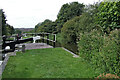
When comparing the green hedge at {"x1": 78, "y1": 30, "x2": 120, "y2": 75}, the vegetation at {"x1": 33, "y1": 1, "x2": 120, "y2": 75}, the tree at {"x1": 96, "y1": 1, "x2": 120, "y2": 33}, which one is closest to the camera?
the green hedge at {"x1": 78, "y1": 30, "x2": 120, "y2": 75}

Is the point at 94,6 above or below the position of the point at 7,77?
above

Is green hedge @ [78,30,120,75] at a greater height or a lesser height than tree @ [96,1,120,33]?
lesser

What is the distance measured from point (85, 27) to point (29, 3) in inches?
245

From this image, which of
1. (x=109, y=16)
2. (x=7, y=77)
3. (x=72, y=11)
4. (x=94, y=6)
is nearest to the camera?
(x=7, y=77)

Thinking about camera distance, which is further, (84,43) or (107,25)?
(107,25)

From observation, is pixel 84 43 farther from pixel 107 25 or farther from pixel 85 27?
pixel 85 27

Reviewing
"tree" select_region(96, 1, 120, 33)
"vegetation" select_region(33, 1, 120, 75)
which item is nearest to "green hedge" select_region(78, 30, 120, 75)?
"vegetation" select_region(33, 1, 120, 75)

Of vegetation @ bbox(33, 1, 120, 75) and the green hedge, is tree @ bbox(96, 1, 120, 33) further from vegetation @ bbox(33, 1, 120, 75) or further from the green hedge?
the green hedge

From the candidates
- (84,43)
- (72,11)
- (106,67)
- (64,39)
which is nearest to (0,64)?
(84,43)

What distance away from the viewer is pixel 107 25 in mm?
8578

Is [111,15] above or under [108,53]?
above

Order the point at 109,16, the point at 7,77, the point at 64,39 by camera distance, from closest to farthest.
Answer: the point at 7,77
the point at 109,16
the point at 64,39

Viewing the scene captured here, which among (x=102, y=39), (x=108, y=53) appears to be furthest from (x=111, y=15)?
(x=108, y=53)

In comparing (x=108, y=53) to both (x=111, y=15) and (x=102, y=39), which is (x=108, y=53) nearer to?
(x=102, y=39)
